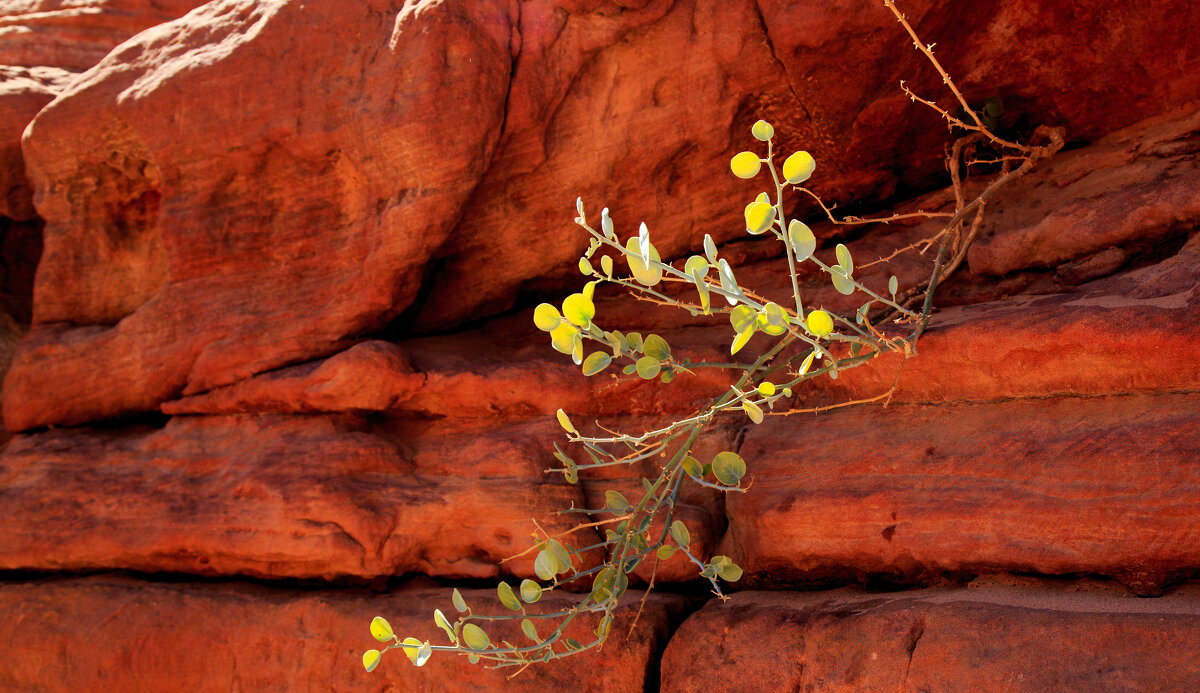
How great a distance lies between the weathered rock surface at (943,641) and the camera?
2236 millimetres

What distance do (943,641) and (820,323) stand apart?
1065 mm

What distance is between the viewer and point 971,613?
2.51 metres

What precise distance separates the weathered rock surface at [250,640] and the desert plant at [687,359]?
120 mm

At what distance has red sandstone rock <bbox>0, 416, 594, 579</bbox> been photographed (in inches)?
137

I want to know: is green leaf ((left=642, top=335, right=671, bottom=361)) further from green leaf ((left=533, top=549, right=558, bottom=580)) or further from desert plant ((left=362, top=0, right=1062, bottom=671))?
green leaf ((left=533, top=549, right=558, bottom=580))

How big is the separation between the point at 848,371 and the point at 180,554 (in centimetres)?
271

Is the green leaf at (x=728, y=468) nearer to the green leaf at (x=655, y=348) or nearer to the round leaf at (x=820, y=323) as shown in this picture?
the green leaf at (x=655, y=348)

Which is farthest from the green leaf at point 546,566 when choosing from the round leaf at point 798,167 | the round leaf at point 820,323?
the round leaf at point 798,167

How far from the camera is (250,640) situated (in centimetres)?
353

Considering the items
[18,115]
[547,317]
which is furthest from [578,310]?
[18,115]

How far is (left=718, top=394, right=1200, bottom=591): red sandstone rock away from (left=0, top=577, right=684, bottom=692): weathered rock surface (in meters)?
0.53

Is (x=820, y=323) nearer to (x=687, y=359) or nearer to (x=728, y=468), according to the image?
(x=687, y=359)

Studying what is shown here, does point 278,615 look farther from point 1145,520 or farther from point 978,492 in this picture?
point 1145,520

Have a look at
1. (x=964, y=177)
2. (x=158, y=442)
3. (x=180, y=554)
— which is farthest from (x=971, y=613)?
(x=158, y=442)
